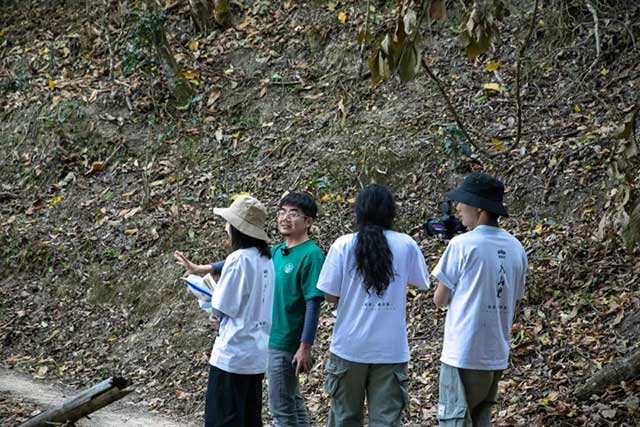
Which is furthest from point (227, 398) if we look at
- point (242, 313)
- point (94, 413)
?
A: point (94, 413)

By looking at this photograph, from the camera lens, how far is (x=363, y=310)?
17.0 ft

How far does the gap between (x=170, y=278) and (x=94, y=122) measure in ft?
12.2

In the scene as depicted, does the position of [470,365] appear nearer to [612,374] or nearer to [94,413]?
[612,374]

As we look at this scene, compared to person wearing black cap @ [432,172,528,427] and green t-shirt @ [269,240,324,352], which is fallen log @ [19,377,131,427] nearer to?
green t-shirt @ [269,240,324,352]

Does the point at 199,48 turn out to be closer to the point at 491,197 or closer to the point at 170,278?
the point at 170,278

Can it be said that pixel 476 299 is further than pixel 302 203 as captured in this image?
No

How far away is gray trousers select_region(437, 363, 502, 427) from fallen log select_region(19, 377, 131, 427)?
2.37m

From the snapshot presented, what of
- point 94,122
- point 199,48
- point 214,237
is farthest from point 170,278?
point 199,48

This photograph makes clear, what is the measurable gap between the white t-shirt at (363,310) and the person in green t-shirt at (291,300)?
437 mm

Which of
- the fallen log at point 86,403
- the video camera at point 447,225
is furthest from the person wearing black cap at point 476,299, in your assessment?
the fallen log at point 86,403

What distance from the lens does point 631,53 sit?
33.2 feet

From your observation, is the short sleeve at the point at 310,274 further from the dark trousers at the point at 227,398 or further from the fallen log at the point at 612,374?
the fallen log at the point at 612,374

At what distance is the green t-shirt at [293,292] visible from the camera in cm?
569

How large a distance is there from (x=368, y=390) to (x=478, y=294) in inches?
35.2
